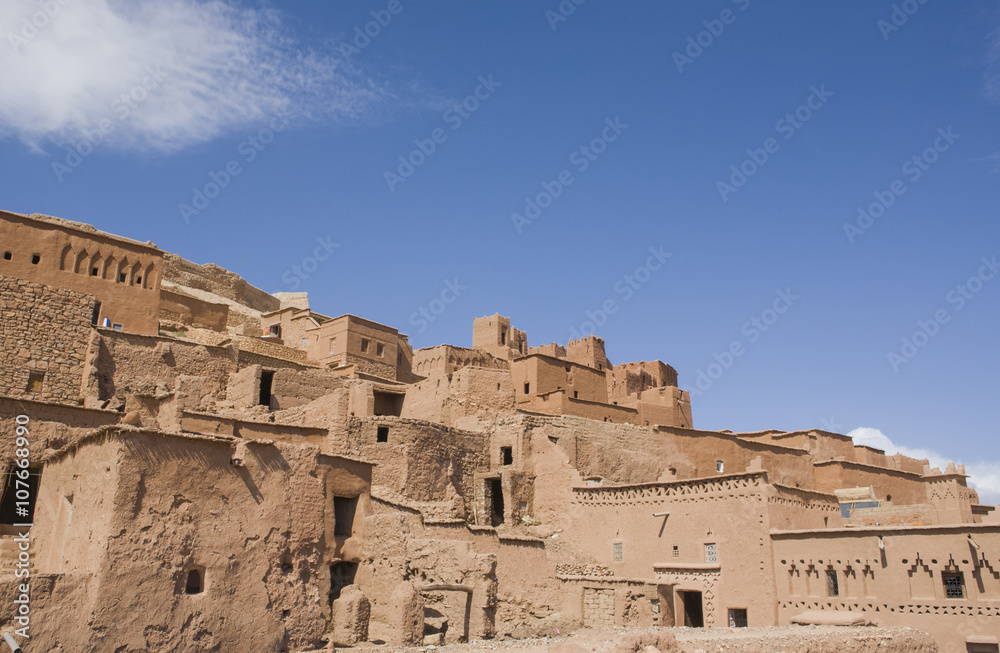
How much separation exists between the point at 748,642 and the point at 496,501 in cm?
1323

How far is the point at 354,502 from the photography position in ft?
67.9

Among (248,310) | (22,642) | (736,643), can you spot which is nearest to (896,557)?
(736,643)

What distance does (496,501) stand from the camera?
99.4 feet

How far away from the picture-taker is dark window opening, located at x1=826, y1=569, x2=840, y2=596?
2228cm

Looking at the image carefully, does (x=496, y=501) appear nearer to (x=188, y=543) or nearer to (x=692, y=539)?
(x=692, y=539)

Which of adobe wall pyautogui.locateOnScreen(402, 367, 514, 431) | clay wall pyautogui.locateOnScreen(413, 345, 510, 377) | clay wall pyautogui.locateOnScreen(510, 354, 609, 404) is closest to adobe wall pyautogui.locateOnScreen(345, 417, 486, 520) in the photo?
adobe wall pyautogui.locateOnScreen(402, 367, 514, 431)

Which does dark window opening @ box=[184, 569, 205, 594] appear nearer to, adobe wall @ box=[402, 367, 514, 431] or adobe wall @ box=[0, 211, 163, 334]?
adobe wall @ box=[0, 211, 163, 334]

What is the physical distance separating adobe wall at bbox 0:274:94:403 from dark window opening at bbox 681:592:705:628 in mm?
19023

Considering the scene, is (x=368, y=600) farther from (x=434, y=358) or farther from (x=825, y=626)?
(x=434, y=358)

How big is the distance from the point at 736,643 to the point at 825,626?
14.5 ft

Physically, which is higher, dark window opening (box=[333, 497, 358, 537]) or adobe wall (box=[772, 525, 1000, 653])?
dark window opening (box=[333, 497, 358, 537])

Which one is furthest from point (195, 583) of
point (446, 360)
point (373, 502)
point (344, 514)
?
point (446, 360)

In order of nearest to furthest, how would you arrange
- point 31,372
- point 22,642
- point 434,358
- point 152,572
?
point 22,642 < point 152,572 < point 31,372 < point 434,358

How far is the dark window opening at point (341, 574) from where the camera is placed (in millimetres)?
20000
